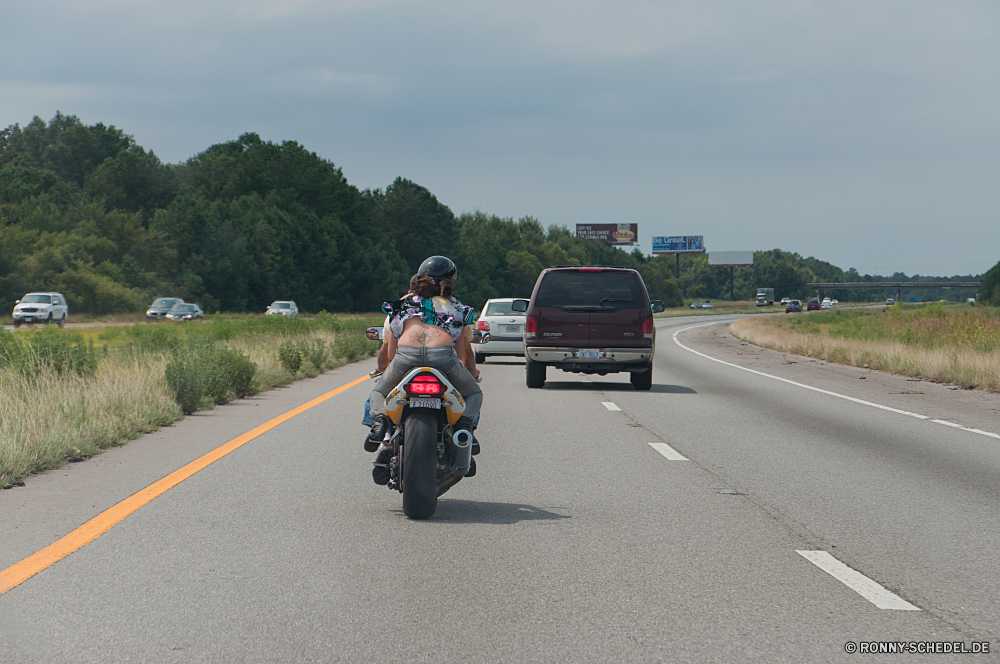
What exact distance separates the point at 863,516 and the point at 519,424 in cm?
610

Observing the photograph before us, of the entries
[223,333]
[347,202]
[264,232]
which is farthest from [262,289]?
[223,333]

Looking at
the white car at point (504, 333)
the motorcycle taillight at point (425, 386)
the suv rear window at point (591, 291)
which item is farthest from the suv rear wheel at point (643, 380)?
the motorcycle taillight at point (425, 386)

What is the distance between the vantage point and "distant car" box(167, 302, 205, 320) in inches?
2413

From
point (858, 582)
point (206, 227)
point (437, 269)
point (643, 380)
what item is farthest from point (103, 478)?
point (206, 227)

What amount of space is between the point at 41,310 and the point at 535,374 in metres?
42.3

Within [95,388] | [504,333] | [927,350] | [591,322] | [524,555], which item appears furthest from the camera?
[927,350]

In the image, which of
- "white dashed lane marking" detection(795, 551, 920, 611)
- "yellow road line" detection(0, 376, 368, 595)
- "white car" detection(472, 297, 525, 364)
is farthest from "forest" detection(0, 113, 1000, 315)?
"white dashed lane marking" detection(795, 551, 920, 611)

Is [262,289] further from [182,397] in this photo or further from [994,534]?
[994,534]

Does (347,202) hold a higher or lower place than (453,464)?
higher

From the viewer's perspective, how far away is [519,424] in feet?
42.3

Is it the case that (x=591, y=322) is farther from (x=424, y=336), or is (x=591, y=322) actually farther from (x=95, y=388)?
(x=424, y=336)

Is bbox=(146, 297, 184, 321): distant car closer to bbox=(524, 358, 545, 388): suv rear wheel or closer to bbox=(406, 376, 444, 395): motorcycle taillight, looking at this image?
bbox=(524, 358, 545, 388): suv rear wheel

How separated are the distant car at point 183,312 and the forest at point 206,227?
14.0 m

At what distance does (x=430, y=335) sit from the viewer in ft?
23.4
